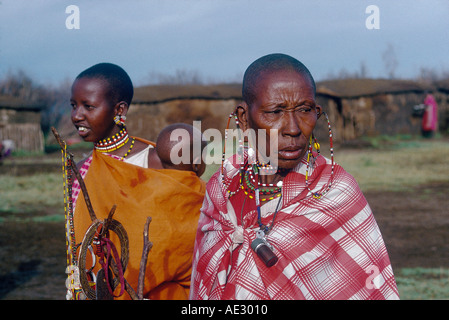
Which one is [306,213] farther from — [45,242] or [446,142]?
[446,142]

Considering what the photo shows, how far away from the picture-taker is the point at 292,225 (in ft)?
6.79

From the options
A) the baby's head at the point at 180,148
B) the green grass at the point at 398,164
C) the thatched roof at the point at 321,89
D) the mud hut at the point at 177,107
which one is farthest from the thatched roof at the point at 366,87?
the baby's head at the point at 180,148

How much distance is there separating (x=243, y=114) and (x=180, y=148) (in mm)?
1199

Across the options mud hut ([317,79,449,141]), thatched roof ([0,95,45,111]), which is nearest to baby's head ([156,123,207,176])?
thatched roof ([0,95,45,111])

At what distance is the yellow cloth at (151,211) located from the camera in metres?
3.10

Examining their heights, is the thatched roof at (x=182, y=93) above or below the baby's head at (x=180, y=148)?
above

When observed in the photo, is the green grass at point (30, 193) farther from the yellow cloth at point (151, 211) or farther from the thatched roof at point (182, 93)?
the yellow cloth at point (151, 211)

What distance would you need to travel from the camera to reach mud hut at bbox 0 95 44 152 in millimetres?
20047

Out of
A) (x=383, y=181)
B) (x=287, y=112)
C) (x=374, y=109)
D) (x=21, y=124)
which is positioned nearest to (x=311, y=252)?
(x=287, y=112)

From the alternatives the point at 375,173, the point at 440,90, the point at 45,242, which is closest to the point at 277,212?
the point at 45,242

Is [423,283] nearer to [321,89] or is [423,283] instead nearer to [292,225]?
[292,225]

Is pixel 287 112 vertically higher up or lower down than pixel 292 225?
higher up

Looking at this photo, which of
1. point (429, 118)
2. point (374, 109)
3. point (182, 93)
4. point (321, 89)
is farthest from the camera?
point (374, 109)

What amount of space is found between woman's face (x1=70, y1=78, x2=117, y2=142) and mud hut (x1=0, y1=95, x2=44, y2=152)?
18.3 meters
